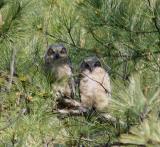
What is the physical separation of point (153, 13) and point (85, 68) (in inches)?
71.0

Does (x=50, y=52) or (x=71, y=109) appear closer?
(x=71, y=109)

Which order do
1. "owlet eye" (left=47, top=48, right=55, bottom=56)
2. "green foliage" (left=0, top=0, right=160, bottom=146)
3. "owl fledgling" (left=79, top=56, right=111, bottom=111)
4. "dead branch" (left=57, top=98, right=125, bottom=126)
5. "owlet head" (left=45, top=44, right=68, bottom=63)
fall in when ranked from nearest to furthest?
1. "green foliage" (left=0, top=0, right=160, bottom=146)
2. "dead branch" (left=57, top=98, right=125, bottom=126)
3. "owl fledgling" (left=79, top=56, right=111, bottom=111)
4. "owlet head" (left=45, top=44, right=68, bottom=63)
5. "owlet eye" (left=47, top=48, right=55, bottom=56)

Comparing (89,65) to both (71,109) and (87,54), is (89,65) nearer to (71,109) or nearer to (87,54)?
(87,54)

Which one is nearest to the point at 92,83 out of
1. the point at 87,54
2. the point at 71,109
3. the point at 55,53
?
the point at 55,53

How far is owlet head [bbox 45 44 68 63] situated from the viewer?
14.3 feet

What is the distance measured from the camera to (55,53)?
4.46 meters

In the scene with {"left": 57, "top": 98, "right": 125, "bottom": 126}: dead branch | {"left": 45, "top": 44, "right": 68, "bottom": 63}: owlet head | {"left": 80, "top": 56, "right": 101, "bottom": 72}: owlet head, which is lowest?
{"left": 57, "top": 98, "right": 125, "bottom": 126}: dead branch

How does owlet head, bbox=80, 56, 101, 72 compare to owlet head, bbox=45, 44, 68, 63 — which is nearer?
owlet head, bbox=80, 56, 101, 72

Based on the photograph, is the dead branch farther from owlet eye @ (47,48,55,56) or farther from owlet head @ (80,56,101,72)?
owlet eye @ (47,48,55,56)

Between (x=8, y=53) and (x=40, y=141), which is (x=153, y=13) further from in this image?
(x=8, y=53)

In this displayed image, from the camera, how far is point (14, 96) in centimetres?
278

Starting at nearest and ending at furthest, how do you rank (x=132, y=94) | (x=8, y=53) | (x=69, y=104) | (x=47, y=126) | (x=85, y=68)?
(x=132, y=94) < (x=47, y=126) < (x=69, y=104) < (x=8, y=53) < (x=85, y=68)

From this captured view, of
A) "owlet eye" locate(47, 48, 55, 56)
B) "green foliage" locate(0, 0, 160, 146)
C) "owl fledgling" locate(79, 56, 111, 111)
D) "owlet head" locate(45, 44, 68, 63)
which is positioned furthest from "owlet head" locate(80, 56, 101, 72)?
"green foliage" locate(0, 0, 160, 146)

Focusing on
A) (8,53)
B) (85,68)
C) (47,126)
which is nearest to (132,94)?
(47,126)
